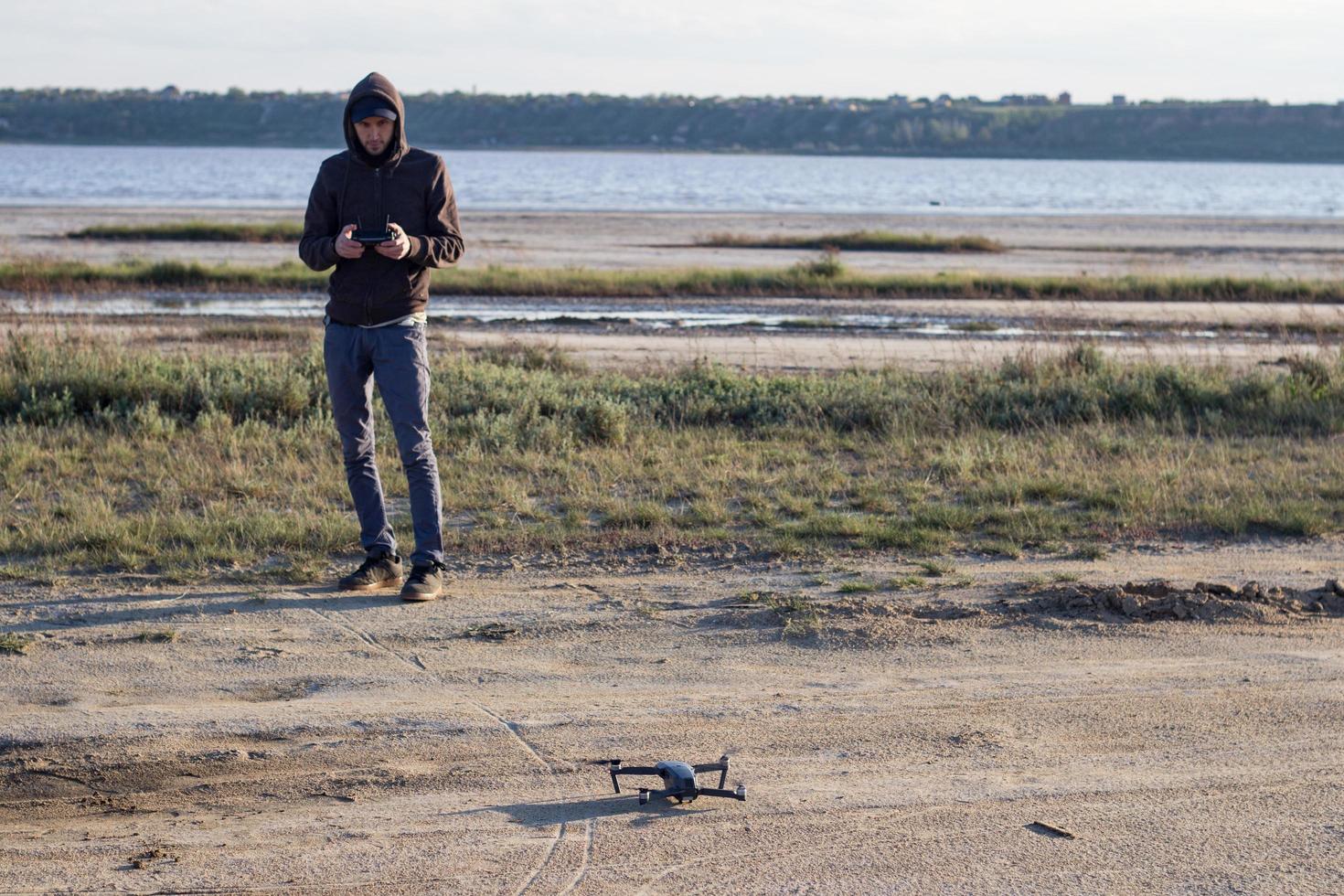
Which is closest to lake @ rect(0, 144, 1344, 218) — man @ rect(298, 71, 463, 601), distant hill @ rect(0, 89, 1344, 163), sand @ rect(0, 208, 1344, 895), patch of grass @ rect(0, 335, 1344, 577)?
distant hill @ rect(0, 89, 1344, 163)

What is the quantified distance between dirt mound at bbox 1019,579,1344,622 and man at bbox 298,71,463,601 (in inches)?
112

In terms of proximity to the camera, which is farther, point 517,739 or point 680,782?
point 517,739

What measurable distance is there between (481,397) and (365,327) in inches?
197

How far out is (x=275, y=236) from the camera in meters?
40.6

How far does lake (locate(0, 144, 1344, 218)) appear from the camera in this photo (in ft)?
225

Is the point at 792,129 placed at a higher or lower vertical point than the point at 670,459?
higher

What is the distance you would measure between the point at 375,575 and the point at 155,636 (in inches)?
41.9

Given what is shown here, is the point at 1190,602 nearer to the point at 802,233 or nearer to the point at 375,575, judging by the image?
the point at 375,575

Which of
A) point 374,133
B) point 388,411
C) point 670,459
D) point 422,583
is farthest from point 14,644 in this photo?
point 670,459

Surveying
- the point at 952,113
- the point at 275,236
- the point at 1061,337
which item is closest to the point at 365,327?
the point at 1061,337

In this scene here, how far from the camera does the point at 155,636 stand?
5648 mm

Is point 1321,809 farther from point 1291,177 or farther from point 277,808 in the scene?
point 1291,177

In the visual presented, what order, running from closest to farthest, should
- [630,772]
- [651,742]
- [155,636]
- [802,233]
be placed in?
[630,772] < [651,742] < [155,636] < [802,233]

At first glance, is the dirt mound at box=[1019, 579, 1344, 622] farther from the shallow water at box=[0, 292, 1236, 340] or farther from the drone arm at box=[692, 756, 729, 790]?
the shallow water at box=[0, 292, 1236, 340]
